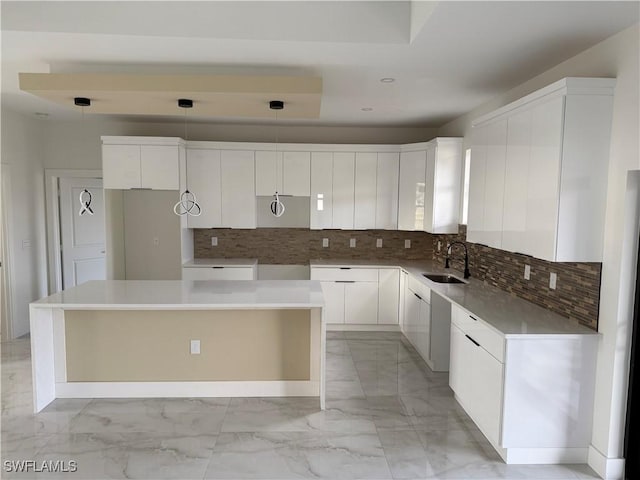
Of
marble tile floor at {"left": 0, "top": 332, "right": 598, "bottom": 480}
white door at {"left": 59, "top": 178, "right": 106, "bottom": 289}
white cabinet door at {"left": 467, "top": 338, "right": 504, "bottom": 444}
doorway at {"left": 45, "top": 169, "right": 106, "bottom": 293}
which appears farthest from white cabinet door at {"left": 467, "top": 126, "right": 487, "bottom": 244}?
white door at {"left": 59, "top": 178, "right": 106, "bottom": 289}

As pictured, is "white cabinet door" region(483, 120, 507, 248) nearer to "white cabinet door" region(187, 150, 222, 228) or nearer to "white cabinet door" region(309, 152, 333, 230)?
"white cabinet door" region(309, 152, 333, 230)

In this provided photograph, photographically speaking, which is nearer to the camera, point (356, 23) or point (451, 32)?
point (451, 32)

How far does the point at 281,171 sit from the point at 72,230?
2928 millimetres

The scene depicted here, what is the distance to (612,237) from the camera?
242cm

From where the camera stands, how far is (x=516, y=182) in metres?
2.95

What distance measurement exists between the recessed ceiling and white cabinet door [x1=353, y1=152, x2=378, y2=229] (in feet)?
7.22

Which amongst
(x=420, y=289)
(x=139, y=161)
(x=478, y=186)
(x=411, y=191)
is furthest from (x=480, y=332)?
(x=139, y=161)

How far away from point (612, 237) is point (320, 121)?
3.59 metres

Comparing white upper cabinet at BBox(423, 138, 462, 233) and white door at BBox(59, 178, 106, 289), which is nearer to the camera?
white upper cabinet at BBox(423, 138, 462, 233)

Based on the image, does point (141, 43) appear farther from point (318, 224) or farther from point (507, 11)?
point (318, 224)

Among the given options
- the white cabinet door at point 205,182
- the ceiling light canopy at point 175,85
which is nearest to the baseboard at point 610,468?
the ceiling light canopy at point 175,85

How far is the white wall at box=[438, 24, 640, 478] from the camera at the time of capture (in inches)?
91.4

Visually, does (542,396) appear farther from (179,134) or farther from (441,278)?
(179,134)

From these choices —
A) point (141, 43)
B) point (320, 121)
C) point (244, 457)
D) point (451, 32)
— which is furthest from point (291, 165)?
point (244, 457)
